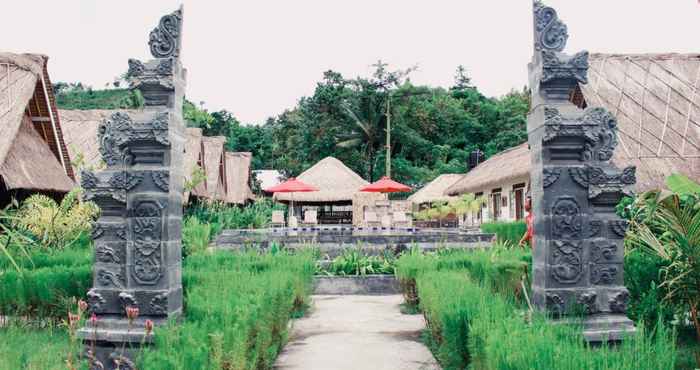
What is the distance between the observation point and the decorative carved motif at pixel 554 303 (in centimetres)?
482

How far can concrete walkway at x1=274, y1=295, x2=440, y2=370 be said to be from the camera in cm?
554

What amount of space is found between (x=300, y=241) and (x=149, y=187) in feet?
27.8

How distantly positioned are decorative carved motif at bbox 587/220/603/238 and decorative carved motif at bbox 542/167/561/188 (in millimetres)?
480

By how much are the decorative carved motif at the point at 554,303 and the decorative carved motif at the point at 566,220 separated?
50 centimetres

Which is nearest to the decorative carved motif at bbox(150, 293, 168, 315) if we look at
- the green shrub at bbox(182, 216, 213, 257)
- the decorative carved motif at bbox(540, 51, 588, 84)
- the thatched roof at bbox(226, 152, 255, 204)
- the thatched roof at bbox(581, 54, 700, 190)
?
the decorative carved motif at bbox(540, 51, 588, 84)

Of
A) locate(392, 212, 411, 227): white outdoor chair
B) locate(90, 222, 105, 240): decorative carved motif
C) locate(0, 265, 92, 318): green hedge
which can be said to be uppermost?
locate(392, 212, 411, 227): white outdoor chair

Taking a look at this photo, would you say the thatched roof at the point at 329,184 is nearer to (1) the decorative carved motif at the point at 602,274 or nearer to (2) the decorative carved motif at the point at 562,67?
(2) the decorative carved motif at the point at 562,67

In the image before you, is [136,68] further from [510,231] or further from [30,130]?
[510,231]

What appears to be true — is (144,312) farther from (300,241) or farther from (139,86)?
(300,241)

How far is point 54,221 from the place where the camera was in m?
9.77

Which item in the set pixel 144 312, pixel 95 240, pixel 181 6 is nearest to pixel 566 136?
pixel 181 6

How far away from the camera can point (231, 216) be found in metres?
18.6

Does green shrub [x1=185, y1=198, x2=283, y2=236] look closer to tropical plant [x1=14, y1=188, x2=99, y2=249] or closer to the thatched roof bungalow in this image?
tropical plant [x1=14, y1=188, x2=99, y2=249]

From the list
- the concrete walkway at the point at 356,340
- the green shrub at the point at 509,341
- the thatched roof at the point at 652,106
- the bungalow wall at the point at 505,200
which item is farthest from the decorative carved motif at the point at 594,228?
the bungalow wall at the point at 505,200
